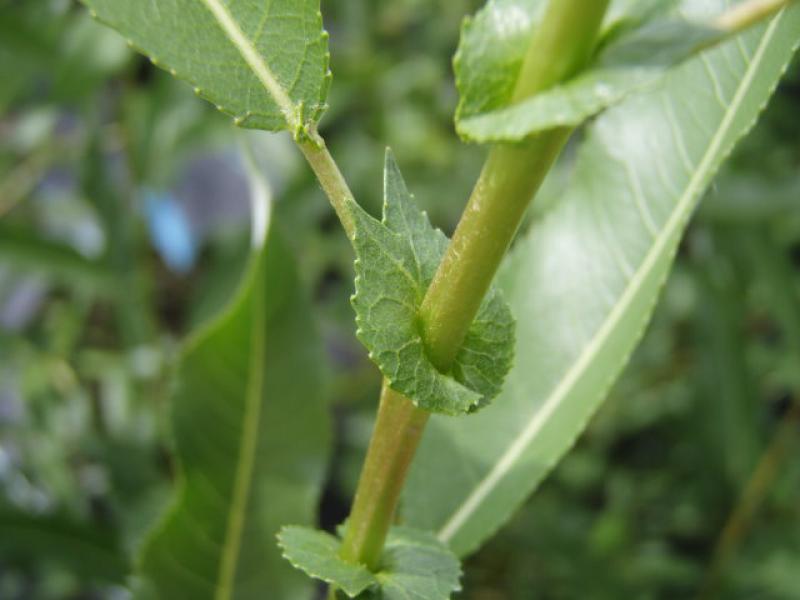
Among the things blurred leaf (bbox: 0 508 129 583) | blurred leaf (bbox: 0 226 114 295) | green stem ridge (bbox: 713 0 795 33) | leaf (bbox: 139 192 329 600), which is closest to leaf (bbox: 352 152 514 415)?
green stem ridge (bbox: 713 0 795 33)

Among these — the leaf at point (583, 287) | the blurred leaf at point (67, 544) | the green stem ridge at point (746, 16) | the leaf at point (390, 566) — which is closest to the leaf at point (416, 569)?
the leaf at point (390, 566)

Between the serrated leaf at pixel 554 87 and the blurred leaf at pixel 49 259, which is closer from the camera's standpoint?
the serrated leaf at pixel 554 87

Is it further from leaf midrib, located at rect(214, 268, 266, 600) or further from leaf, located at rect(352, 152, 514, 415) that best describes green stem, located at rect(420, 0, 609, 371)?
leaf midrib, located at rect(214, 268, 266, 600)

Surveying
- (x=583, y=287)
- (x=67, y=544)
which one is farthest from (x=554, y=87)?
(x=67, y=544)

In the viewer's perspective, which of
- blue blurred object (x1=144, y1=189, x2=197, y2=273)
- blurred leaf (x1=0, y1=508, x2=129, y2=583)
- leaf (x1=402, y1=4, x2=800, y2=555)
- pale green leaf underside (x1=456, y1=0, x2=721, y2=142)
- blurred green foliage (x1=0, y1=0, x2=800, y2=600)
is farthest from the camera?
blue blurred object (x1=144, y1=189, x2=197, y2=273)

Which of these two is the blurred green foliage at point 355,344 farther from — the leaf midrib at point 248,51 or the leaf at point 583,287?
the leaf midrib at point 248,51

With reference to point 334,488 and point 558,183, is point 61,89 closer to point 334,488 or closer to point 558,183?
point 558,183

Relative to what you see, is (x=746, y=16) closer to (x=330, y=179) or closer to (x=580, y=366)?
(x=330, y=179)
